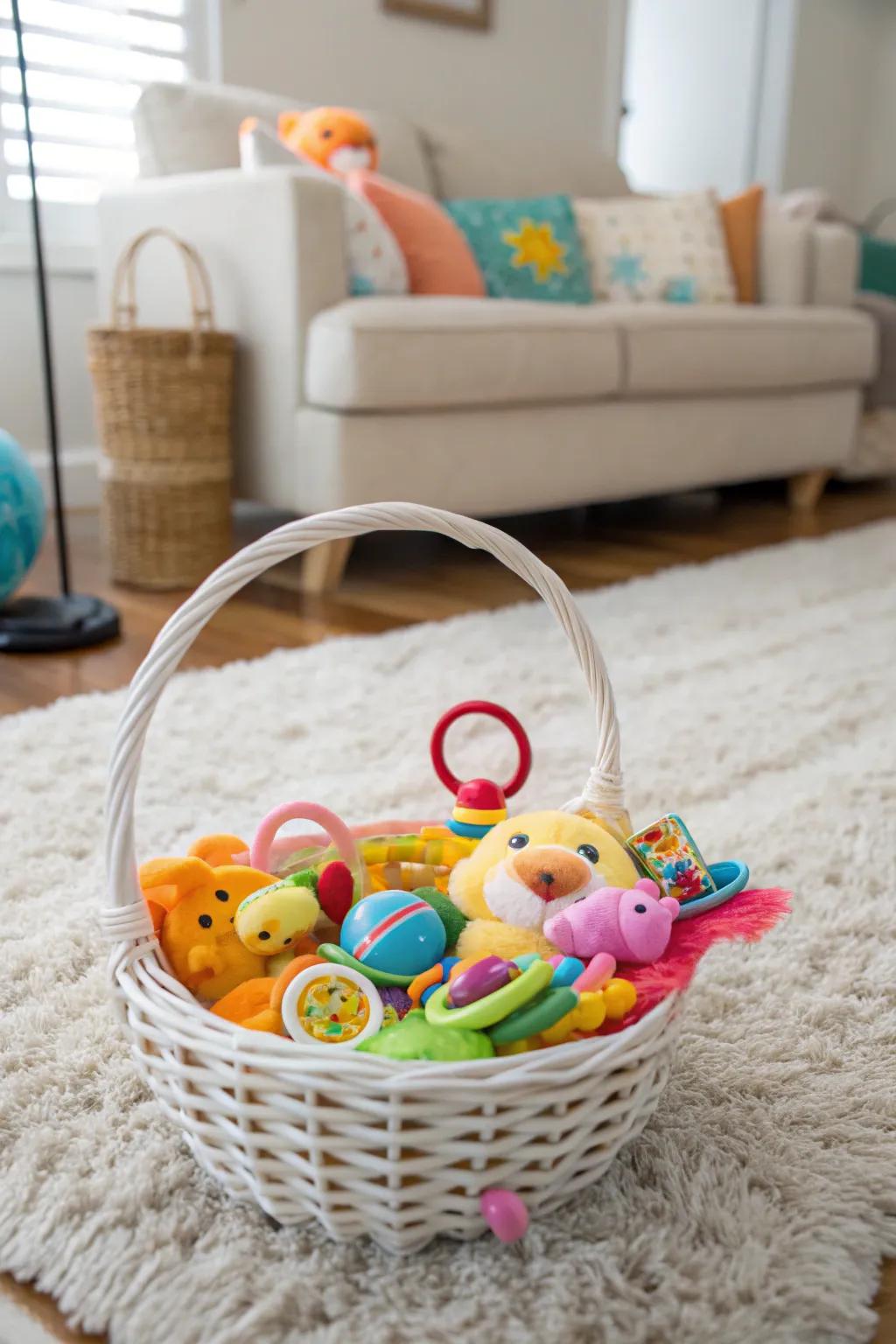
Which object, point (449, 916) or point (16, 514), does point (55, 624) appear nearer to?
point (16, 514)

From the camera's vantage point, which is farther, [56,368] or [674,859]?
[56,368]

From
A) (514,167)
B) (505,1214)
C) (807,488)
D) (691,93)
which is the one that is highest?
(691,93)

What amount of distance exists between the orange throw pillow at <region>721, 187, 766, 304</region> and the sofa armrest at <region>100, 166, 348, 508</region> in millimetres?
1509

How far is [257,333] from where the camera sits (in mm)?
2270

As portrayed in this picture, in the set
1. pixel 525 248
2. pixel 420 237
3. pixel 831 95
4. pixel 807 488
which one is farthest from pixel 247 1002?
pixel 831 95

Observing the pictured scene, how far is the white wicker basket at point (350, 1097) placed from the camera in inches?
24.0

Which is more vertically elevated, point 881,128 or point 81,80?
point 881,128

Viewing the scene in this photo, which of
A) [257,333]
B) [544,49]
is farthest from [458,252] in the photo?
[544,49]

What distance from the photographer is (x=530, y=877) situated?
2.49ft

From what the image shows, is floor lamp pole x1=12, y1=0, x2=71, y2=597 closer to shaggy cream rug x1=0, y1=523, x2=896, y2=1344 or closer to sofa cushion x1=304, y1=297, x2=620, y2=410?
shaggy cream rug x1=0, y1=523, x2=896, y2=1344

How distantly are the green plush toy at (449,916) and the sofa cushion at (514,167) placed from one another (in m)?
2.60

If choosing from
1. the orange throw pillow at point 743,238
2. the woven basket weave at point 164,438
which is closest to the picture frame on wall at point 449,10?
the orange throw pillow at point 743,238

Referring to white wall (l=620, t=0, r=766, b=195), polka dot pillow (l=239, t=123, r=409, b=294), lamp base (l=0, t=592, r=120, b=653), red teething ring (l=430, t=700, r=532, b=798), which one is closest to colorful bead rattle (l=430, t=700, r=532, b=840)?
→ red teething ring (l=430, t=700, r=532, b=798)

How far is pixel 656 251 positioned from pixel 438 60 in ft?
3.53
